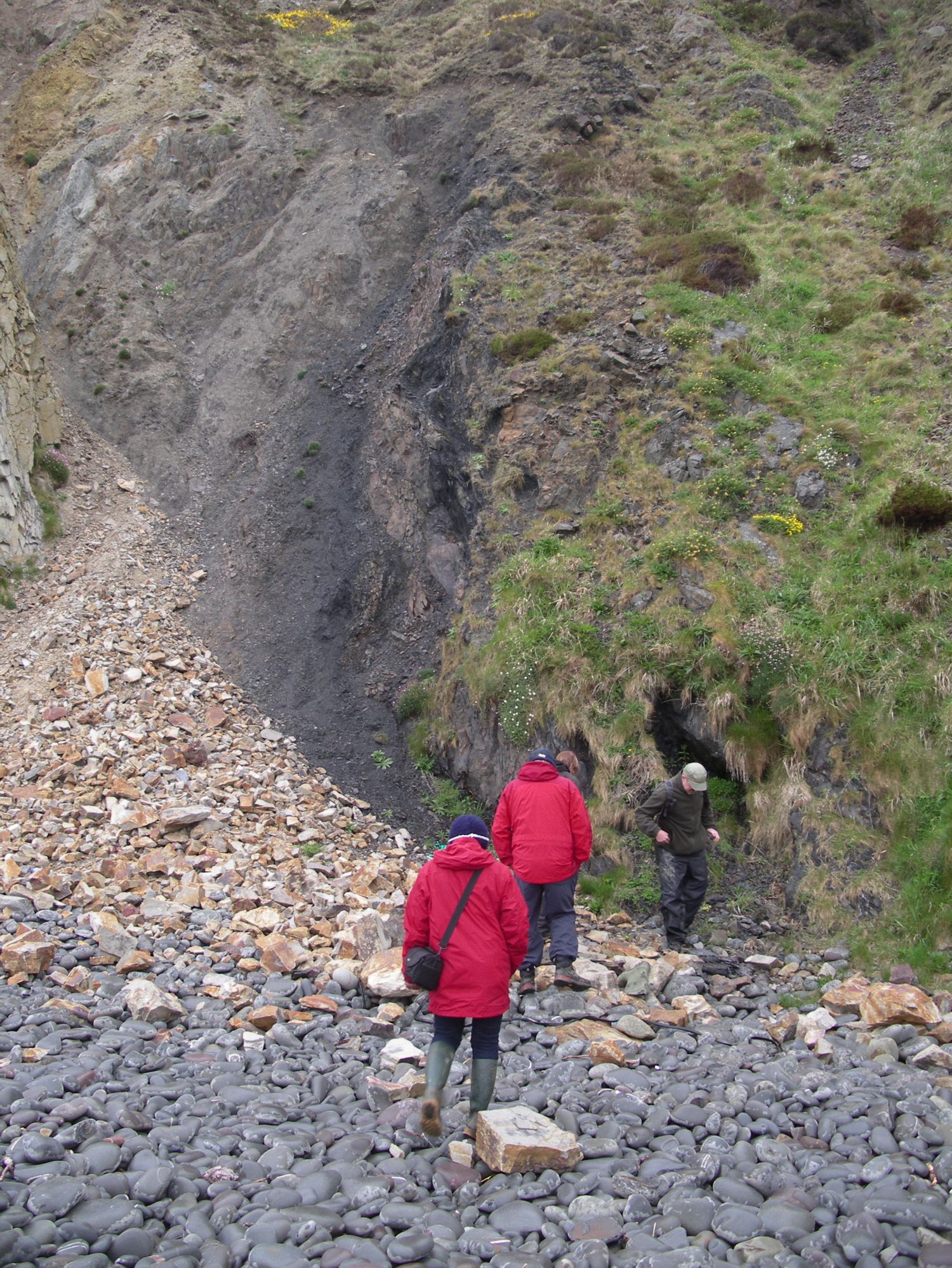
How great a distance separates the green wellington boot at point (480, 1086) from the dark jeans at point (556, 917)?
2621mm

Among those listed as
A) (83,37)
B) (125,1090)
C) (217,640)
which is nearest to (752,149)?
(217,640)

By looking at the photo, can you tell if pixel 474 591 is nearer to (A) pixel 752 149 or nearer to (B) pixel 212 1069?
(B) pixel 212 1069

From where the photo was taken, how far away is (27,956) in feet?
25.9

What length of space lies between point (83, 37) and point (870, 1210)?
40906 mm

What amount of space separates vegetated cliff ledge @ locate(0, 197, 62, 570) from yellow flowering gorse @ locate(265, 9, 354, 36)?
762 inches

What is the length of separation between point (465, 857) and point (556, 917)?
3181mm

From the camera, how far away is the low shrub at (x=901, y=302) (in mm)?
17062

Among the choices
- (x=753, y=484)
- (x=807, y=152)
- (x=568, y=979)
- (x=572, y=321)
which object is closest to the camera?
(x=568, y=979)

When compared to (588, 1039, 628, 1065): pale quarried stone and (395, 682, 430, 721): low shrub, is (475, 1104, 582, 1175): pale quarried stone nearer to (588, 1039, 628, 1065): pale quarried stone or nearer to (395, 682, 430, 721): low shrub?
(588, 1039, 628, 1065): pale quarried stone

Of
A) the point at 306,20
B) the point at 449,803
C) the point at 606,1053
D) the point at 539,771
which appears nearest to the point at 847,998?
the point at 606,1053

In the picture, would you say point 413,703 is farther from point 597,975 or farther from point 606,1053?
point 606,1053

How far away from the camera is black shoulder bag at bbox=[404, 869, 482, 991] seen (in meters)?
5.13

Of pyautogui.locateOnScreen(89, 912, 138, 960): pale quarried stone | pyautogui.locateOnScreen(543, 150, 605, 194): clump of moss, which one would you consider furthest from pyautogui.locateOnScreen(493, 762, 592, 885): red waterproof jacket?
pyautogui.locateOnScreen(543, 150, 605, 194): clump of moss

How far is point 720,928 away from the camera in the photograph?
982cm
